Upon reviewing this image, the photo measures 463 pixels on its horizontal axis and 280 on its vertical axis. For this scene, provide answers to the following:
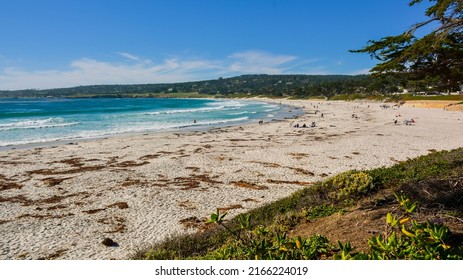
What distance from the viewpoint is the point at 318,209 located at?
6730 mm

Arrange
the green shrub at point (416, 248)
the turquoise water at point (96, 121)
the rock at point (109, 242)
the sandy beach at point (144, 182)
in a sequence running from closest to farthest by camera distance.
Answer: the green shrub at point (416, 248) < the rock at point (109, 242) < the sandy beach at point (144, 182) < the turquoise water at point (96, 121)

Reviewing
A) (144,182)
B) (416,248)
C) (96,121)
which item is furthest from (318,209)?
(96,121)

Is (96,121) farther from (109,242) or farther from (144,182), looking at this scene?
(109,242)

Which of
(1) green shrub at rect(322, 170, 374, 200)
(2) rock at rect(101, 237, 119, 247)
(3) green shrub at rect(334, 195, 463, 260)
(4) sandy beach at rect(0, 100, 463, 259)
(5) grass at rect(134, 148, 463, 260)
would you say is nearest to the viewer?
(3) green shrub at rect(334, 195, 463, 260)

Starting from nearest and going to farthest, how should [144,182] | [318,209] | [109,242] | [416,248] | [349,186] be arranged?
[416,248], [318,209], [349,186], [109,242], [144,182]

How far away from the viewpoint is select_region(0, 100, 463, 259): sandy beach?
875cm

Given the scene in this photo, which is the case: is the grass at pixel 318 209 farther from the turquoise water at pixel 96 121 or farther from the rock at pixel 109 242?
the turquoise water at pixel 96 121

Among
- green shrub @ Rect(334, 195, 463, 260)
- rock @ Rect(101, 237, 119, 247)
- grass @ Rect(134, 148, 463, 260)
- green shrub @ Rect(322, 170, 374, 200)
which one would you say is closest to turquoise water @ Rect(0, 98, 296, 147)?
rock @ Rect(101, 237, 119, 247)

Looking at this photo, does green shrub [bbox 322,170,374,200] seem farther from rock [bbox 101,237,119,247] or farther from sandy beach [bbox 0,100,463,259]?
rock [bbox 101,237,119,247]

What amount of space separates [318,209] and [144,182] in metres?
9.27

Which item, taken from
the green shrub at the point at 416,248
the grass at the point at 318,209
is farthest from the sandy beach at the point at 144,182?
the green shrub at the point at 416,248

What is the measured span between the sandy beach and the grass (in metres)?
2.16

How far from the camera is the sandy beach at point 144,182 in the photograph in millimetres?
8750

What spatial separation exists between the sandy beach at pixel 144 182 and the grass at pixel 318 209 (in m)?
2.16
